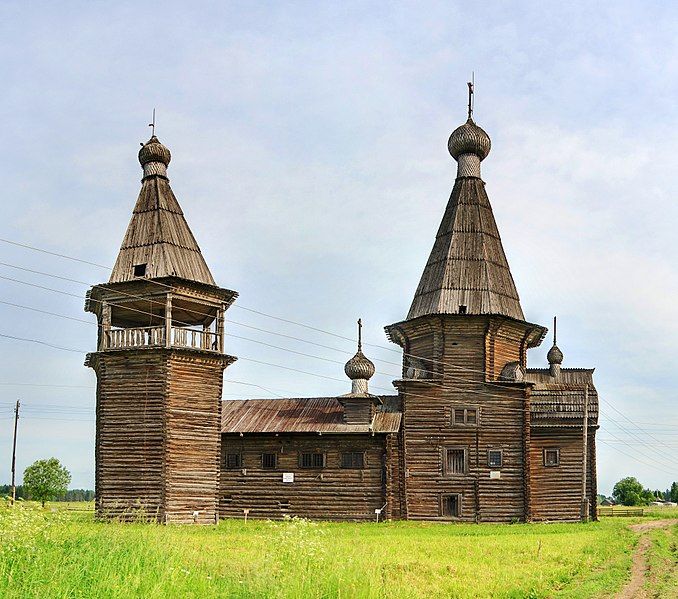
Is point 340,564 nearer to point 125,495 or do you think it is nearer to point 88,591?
point 88,591

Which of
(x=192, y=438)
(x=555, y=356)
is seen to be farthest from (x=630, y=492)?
(x=192, y=438)

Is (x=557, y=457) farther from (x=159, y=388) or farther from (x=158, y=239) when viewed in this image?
(x=158, y=239)

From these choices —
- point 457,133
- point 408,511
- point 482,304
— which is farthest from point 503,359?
point 457,133

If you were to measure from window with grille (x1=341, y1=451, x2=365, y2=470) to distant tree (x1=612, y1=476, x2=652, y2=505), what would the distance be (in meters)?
64.3

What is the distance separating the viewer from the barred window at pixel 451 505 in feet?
119

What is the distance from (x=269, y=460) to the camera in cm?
3844

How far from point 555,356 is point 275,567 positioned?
115 ft

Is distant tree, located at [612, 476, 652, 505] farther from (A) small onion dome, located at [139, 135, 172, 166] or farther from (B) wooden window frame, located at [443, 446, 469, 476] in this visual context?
(A) small onion dome, located at [139, 135, 172, 166]

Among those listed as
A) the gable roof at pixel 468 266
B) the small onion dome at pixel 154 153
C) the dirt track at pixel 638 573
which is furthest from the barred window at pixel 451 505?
the small onion dome at pixel 154 153

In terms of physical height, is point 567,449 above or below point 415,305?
below

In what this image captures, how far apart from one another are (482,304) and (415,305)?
3.12m

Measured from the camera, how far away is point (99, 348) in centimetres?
3359

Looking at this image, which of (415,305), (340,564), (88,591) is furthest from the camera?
(415,305)

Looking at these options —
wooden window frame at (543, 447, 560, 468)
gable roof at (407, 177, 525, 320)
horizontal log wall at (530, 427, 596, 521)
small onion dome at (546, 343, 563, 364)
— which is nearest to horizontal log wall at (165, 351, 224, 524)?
gable roof at (407, 177, 525, 320)
